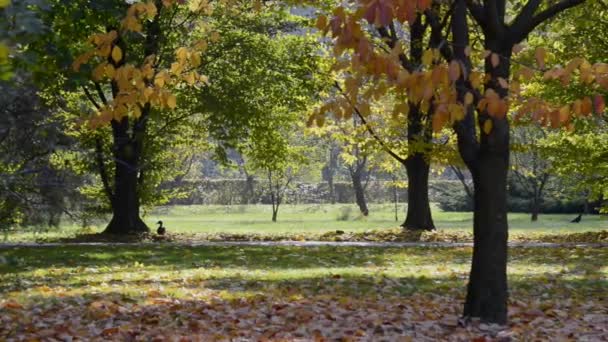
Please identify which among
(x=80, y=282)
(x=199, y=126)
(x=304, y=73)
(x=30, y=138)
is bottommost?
(x=80, y=282)

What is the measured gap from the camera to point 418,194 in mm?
23453

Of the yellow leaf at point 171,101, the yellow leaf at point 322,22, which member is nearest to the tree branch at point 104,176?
the yellow leaf at point 171,101

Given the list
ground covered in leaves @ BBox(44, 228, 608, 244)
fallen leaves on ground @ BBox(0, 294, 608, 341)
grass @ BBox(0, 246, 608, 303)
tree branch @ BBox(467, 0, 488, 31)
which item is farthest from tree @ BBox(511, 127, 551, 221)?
tree branch @ BBox(467, 0, 488, 31)

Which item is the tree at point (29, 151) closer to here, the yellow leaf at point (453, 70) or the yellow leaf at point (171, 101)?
the yellow leaf at point (171, 101)

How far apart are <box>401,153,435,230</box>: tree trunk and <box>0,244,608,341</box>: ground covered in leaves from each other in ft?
25.5

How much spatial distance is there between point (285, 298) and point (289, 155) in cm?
1858

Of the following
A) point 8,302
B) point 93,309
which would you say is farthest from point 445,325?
point 8,302

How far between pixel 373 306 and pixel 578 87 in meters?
13.4

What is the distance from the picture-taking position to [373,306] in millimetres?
8398

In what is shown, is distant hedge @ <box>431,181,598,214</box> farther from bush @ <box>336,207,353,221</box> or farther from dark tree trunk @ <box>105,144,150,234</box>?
dark tree trunk @ <box>105,144,150,234</box>

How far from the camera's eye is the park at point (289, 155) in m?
5.67

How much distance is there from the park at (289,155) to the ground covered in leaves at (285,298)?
0.04 meters

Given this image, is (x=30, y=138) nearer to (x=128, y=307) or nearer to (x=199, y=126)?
(x=128, y=307)

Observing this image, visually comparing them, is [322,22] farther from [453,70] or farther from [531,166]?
[531,166]
